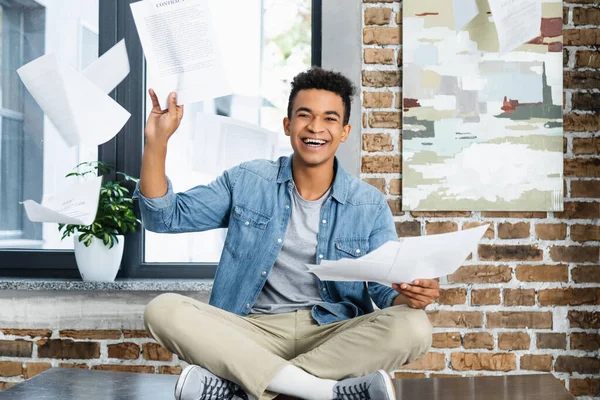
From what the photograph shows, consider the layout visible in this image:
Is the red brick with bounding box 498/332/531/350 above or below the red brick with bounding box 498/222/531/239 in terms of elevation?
below

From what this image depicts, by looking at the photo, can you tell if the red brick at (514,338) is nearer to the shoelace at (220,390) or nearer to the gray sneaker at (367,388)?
the gray sneaker at (367,388)

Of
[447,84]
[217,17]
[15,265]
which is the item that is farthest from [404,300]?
[15,265]

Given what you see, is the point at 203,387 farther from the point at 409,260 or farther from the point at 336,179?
the point at 336,179

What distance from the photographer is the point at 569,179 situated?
221cm

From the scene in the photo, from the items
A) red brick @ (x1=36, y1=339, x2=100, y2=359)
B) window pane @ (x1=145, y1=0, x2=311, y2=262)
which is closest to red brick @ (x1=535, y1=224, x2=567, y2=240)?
window pane @ (x1=145, y1=0, x2=311, y2=262)

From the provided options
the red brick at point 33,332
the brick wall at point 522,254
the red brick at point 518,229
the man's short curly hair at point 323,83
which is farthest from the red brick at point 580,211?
the red brick at point 33,332

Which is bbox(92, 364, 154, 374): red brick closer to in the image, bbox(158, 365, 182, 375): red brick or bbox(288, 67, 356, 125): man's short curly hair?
bbox(158, 365, 182, 375): red brick

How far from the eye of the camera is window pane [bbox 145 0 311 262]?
240 centimetres

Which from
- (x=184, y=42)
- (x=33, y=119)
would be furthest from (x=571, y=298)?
(x=33, y=119)

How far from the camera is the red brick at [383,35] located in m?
2.22

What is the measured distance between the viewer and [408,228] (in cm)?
222

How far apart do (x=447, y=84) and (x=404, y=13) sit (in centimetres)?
27

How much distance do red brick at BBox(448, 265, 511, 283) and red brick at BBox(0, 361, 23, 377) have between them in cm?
149

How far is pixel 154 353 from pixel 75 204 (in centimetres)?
56
